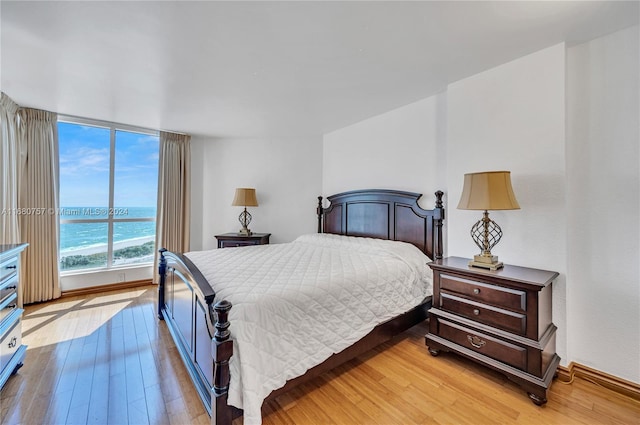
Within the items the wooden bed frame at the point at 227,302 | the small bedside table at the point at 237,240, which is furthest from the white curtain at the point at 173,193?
the wooden bed frame at the point at 227,302

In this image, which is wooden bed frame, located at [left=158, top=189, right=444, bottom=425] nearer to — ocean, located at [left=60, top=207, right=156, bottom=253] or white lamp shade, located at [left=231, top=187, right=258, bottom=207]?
white lamp shade, located at [left=231, top=187, right=258, bottom=207]

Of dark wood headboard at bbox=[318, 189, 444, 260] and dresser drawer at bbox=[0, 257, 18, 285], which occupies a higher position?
dark wood headboard at bbox=[318, 189, 444, 260]

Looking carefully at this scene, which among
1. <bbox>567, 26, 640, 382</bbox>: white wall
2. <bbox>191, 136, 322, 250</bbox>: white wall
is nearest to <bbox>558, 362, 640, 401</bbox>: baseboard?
<bbox>567, 26, 640, 382</bbox>: white wall

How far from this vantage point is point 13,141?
2.88 meters

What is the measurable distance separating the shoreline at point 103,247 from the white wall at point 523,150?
4.28 m

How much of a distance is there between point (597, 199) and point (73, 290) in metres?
5.53

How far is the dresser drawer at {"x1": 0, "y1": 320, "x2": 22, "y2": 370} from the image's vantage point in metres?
1.66

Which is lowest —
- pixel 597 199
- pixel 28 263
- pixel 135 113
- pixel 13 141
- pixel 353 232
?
pixel 28 263

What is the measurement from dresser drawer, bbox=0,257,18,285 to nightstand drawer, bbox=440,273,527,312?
301cm

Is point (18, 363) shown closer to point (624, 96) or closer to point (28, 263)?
point (28, 263)

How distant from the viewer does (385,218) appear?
318cm

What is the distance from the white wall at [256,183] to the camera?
4367mm

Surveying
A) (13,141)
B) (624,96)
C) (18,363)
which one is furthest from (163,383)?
(624,96)

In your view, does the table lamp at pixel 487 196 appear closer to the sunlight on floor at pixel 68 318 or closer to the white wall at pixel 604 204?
the white wall at pixel 604 204
